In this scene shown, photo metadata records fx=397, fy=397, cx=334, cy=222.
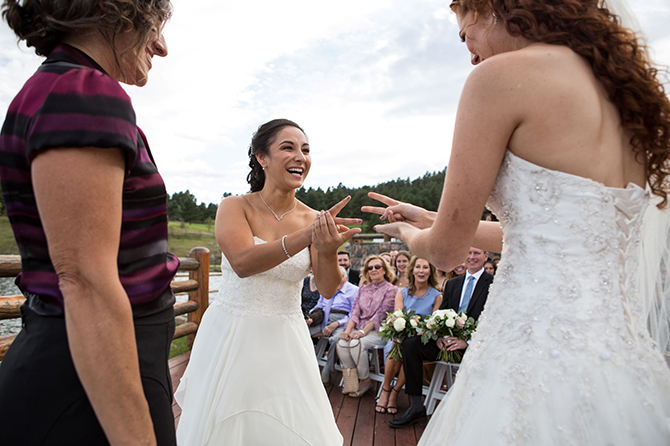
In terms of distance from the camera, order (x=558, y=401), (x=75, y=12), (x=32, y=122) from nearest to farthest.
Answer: (x=32, y=122), (x=75, y=12), (x=558, y=401)

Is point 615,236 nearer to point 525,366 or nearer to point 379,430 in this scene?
point 525,366

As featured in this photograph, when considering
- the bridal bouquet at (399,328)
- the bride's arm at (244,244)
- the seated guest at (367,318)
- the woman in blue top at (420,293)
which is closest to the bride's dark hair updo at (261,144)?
the bride's arm at (244,244)

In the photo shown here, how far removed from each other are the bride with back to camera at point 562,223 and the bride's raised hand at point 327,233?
1.08 m

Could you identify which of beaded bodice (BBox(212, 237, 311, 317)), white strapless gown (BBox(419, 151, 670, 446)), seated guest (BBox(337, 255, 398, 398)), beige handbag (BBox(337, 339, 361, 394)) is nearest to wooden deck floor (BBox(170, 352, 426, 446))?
beige handbag (BBox(337, 339, 361, 394))

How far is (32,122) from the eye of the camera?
34.2 inches

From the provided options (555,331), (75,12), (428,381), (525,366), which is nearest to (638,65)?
(555,331)

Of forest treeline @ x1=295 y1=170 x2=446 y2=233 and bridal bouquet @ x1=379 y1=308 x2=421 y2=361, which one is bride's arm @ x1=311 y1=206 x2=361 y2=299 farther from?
forest treeline @ x1=295 y1=170 x2=446 y2=233

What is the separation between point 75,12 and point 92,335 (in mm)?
777

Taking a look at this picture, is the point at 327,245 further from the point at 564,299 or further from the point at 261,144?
the point at 564,299

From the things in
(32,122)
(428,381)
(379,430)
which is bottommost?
(379,430)

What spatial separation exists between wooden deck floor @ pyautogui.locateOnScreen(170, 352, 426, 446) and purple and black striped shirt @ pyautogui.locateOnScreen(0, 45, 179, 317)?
3.61m

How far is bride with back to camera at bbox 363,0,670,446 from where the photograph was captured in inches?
44.1

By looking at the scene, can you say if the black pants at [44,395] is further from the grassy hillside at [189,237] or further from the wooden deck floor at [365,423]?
the grassy hillside at [189,237]

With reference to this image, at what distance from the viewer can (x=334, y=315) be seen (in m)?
6.92
